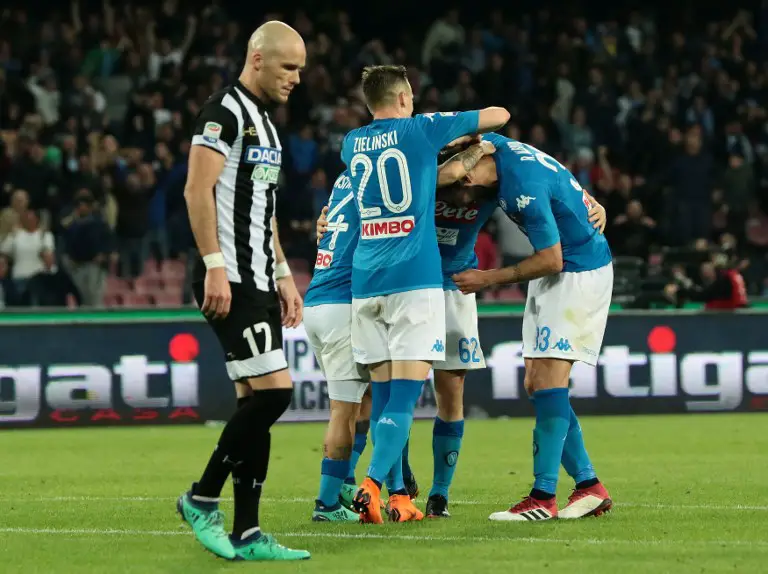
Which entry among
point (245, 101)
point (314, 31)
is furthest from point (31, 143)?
point (245, 101)

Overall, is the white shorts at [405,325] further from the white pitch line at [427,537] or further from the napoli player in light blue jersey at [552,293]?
the white pitch line at [427,537]

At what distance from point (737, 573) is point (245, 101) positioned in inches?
112

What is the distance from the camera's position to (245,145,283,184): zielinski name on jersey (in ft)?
20.5

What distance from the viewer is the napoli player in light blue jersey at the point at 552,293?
7.47 meters

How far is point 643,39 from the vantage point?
23.3 metres

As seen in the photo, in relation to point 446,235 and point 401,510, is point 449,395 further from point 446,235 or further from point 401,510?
point 446,235

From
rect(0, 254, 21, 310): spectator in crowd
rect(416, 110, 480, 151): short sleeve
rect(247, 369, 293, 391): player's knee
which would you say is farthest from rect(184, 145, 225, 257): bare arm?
rect(0, 254, 21, 310): spectator in crowd

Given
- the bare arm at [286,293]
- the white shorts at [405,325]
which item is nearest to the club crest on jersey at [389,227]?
the white shorts at [405,325]

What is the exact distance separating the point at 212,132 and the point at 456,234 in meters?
2.16

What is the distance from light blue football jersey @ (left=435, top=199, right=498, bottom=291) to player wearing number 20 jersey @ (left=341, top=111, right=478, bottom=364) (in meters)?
0.50

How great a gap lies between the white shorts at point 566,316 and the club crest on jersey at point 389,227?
92 centimetres

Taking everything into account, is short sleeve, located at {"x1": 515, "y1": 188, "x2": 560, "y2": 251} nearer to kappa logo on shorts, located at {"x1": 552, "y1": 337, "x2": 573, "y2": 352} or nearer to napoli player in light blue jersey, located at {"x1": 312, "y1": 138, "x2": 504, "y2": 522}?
napoli player in light blue jersey, located at {"x1": 312, "y1": 138, "x2": 504, "y2": 522}

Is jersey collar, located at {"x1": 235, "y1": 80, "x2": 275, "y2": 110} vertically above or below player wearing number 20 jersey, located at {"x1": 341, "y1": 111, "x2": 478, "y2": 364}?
above

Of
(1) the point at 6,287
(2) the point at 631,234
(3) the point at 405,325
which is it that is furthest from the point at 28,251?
(3) the point at 405,325
